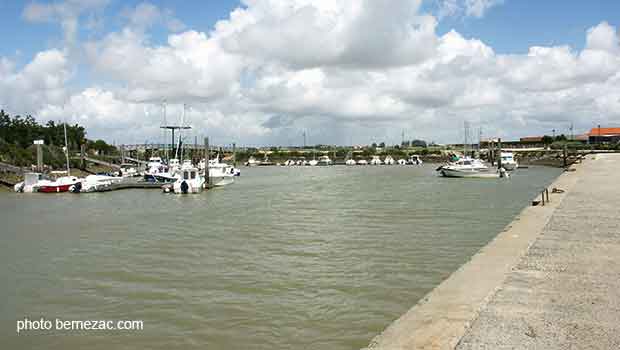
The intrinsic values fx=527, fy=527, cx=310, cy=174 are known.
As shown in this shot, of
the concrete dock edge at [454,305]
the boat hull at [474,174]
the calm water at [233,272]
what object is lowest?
the calm water at [233,272]

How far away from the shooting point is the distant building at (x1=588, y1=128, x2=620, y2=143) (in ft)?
512

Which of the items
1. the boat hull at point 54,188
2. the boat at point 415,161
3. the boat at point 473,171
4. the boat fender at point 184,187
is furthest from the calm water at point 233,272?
the boat at point 415,161

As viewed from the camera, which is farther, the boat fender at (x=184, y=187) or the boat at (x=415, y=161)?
the boat at (x=415, y=161)

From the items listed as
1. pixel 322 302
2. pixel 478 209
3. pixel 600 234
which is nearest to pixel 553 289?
pixel 322 302

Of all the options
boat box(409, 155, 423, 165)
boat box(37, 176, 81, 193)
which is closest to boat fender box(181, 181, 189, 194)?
boat box(37, 176, 81, 193)

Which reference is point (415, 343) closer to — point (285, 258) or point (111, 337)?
point (111, 337)

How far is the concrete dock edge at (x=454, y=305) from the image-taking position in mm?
6855

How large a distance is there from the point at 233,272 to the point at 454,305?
23.9 feet

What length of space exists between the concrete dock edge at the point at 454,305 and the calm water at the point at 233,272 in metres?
1.18

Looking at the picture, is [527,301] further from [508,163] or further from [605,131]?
[605,131]

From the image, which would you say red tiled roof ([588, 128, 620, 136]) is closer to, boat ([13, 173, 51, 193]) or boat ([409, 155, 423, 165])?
boat ([409, 155, 423, 165])

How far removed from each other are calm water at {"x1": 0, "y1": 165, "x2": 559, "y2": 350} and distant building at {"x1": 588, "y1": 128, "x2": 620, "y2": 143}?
150 metres

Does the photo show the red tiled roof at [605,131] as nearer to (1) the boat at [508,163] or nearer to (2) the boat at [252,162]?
(1) the boat at [508,163]

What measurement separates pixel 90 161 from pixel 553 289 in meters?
86.6
